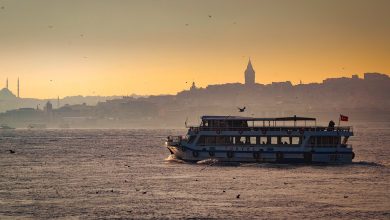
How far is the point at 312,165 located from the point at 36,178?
3831 cm

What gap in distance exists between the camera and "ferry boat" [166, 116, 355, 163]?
103 metres

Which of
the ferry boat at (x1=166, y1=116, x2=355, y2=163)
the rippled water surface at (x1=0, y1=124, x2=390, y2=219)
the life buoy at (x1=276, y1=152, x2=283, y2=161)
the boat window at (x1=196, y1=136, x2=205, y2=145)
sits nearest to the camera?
the rippled water surface at (x1=0, y1=124, x2=390, y2=219)

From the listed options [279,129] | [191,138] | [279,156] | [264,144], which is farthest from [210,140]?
[279,156]

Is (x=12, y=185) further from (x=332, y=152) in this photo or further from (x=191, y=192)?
(x=332, y=152)

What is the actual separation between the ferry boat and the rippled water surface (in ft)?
5.50

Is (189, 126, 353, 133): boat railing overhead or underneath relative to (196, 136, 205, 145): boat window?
overhead

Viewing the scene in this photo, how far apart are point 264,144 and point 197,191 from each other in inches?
1232

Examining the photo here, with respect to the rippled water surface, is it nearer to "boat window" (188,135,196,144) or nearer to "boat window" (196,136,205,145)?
"boat window" (196,136,205,145)

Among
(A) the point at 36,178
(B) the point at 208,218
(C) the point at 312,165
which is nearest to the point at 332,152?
(C) the point at 312,165

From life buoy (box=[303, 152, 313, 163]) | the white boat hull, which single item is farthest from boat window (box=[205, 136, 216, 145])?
life buoy (box=[303, 152, 313, 163])

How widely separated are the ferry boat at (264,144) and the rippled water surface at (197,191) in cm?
168

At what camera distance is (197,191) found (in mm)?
76812

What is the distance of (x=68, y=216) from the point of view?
61156 mm

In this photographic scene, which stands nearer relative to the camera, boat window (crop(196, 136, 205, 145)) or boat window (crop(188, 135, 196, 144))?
boat window (crop(196, 136, 205, 145))
